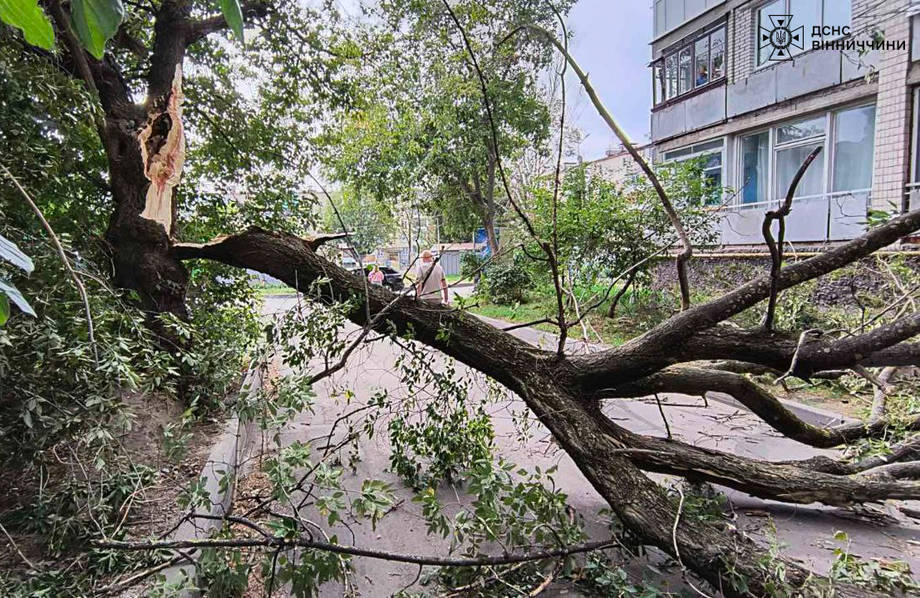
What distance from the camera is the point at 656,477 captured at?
3.98m

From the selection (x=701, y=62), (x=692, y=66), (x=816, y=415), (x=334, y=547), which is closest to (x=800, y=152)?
(x=701, y=62)

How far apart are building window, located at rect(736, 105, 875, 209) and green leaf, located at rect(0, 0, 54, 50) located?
10.3m

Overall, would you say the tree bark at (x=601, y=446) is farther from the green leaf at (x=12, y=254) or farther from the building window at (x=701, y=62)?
the building window at (x=701, y=62)

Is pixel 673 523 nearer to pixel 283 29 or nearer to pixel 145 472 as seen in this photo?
pixel 145 472

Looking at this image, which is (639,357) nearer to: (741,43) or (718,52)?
(741,43)

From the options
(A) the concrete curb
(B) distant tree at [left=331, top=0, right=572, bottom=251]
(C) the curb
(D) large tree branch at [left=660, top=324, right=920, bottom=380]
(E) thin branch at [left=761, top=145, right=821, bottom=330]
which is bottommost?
(C) the curb

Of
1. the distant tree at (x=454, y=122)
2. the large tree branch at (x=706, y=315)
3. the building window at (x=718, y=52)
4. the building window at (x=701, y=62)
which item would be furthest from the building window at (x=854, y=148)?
the large tree branch at (x=706, y=315)

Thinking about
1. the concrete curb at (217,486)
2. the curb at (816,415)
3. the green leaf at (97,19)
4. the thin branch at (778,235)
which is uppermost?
the green leaf at (97,19)

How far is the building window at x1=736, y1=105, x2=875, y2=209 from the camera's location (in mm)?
9953

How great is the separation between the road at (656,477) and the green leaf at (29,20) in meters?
2.19

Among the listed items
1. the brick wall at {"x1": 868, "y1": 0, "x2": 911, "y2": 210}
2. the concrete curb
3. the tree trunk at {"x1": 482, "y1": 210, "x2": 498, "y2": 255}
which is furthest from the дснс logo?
the concrete curb

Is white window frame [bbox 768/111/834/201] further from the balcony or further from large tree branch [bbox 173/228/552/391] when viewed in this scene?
large tree branch [bbox 173/228/552/391]

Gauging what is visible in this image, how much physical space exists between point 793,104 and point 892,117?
91.1 inches

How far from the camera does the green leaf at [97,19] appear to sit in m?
0.68
